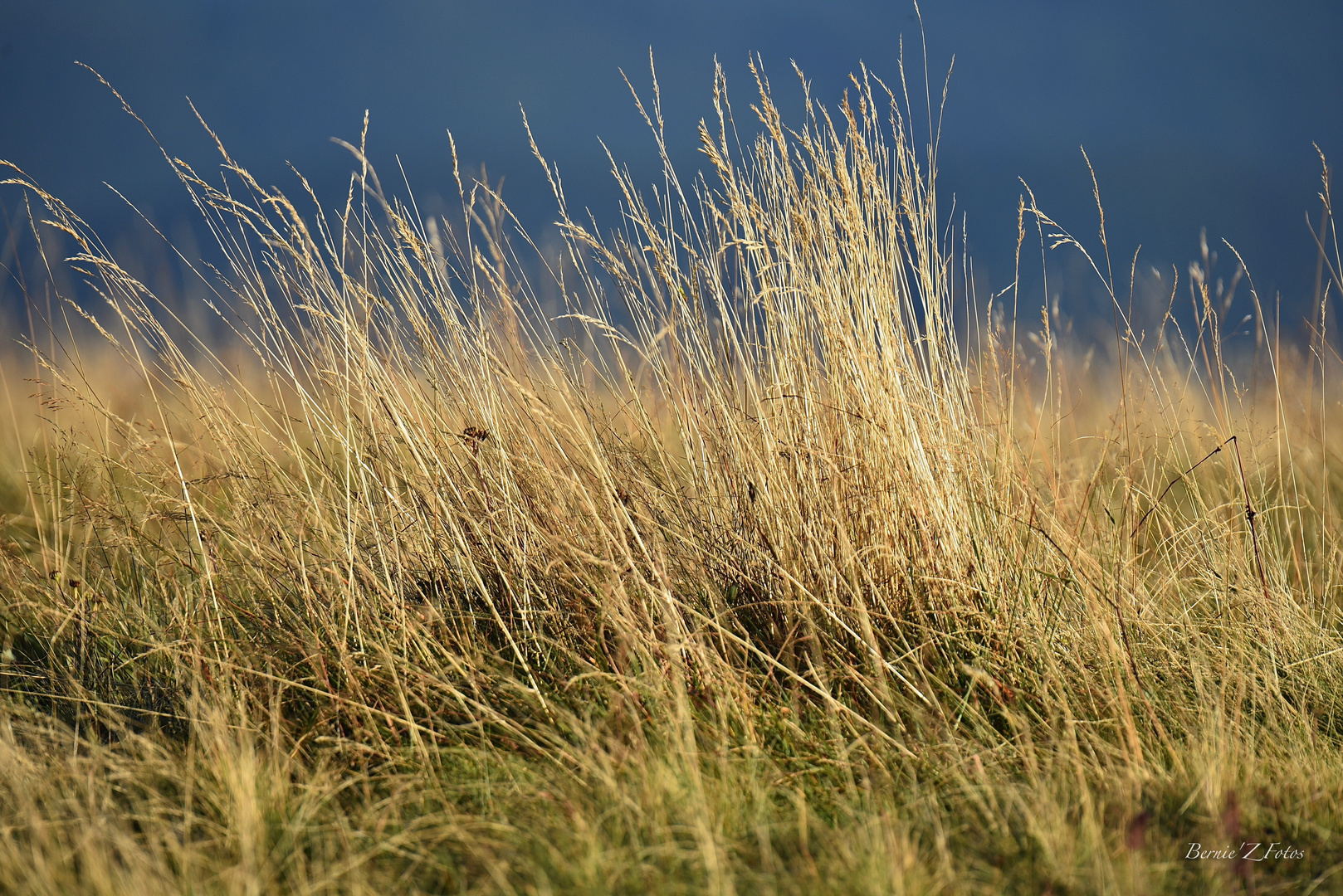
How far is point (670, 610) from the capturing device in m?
1.57

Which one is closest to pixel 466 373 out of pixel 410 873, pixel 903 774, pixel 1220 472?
pixel 410 873

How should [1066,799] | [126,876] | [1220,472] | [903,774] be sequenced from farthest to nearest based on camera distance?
[1220,472] → [903,774] → [1066,799] → [126,876]

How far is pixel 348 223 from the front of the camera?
5.94ft

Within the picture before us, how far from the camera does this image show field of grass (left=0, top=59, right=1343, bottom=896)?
3.99ft

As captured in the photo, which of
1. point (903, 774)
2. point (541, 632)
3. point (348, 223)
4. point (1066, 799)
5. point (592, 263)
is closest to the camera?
point (1066, 799)

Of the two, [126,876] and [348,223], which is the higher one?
[348,223]

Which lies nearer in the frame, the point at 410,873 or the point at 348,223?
the point at 410,873

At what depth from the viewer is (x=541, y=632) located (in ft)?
5.56

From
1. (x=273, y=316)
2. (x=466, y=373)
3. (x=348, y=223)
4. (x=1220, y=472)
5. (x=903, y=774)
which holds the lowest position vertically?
(x=1220, y=472)

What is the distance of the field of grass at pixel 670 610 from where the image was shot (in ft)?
3.99

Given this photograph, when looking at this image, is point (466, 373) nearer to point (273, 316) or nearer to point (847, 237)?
point (273, 316)

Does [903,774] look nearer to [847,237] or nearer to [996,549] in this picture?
[996,549]

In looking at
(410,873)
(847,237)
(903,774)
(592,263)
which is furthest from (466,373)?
(903,774)

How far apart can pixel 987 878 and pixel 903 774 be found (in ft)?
0.97
